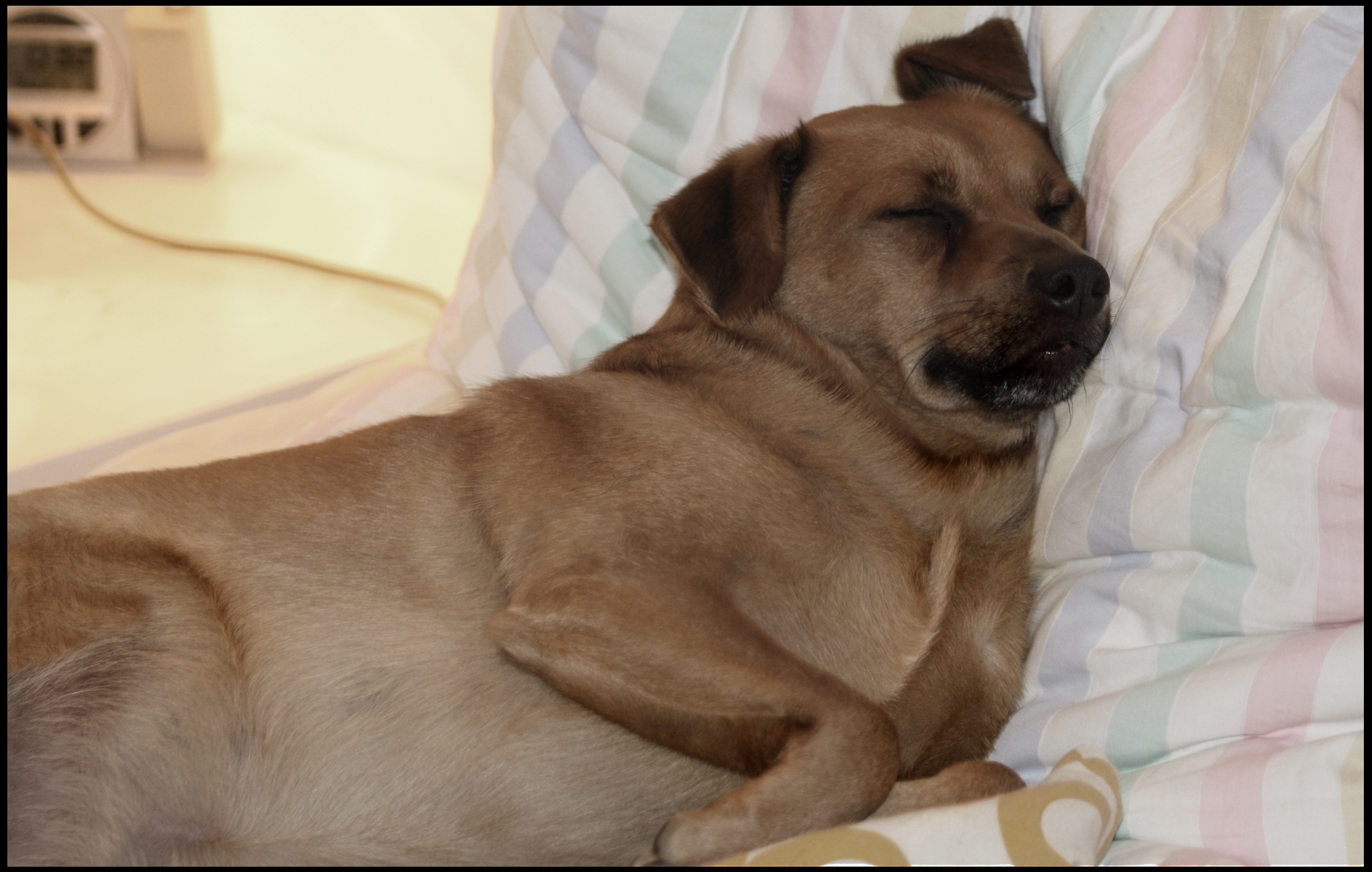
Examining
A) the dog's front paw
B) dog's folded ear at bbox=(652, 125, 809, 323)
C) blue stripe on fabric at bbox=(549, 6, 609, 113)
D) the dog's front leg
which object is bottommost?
the dog's front paw

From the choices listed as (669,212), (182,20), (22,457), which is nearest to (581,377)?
(669,212)

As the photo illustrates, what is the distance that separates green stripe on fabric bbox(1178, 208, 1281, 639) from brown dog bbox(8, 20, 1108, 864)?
26 cm

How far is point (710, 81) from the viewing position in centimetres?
274

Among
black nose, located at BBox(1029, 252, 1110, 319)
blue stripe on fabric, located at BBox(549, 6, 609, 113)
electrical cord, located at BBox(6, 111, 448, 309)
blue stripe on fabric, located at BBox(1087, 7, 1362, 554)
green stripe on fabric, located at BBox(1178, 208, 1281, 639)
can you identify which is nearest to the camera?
green stripe on fabric, located at BBox(1178, 208, 1281, 639)

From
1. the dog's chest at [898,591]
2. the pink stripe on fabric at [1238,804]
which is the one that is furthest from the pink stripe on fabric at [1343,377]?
the dog's chest at [898,591]

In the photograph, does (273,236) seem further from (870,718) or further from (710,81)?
(870,718)

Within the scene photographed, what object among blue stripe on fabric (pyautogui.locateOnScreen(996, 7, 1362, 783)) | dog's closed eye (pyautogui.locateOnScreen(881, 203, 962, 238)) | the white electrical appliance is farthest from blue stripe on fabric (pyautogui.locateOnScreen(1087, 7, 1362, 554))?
the white electrical appliance

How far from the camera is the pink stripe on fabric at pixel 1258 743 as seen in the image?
4.85 ft

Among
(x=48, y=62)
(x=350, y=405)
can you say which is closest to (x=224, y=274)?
(x=48, y=62)

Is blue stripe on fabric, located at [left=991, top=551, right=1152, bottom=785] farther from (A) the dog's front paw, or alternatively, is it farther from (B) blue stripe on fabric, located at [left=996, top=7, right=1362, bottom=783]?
(A) the dog's front paw

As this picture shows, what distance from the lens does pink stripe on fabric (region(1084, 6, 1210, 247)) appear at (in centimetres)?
207

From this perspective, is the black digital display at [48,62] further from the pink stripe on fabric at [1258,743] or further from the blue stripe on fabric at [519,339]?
the pink stripe on fabric at [1258,743]

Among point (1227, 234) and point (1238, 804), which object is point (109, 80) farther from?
point (1238, 804)

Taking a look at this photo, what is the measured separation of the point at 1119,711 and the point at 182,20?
464cm
